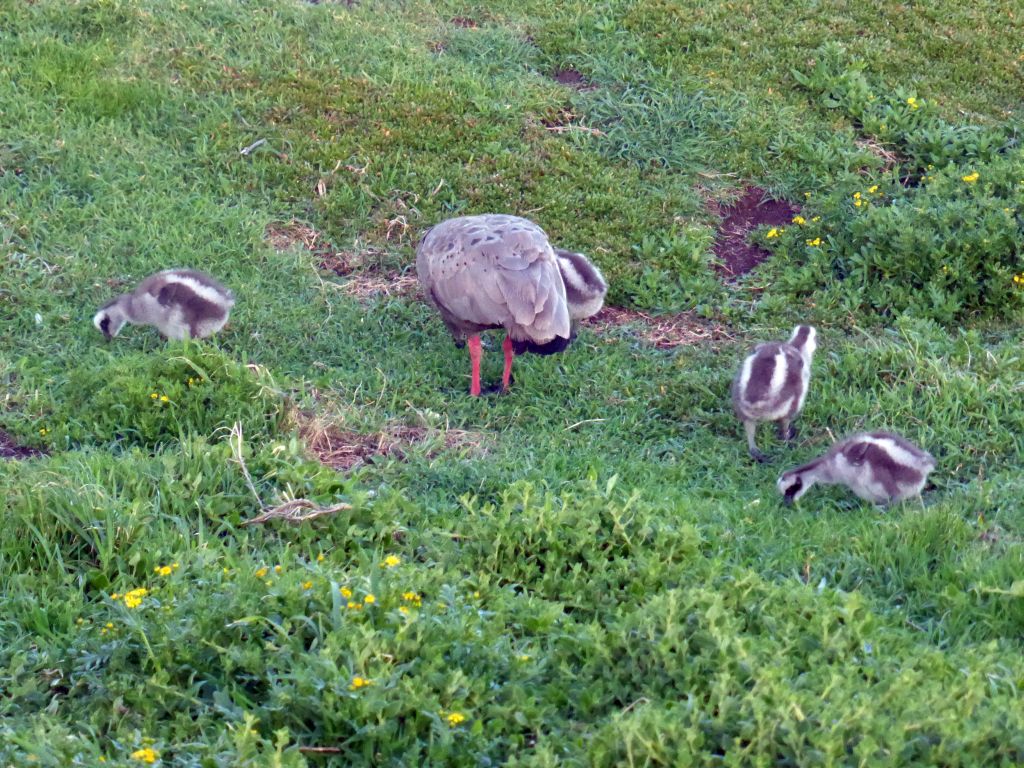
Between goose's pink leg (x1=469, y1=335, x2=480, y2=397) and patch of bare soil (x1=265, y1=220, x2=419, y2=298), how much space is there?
1297 millimetres

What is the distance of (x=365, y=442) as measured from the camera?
7145mm

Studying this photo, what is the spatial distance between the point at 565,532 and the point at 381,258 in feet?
15.6

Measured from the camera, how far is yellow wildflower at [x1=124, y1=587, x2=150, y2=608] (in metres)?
4.73

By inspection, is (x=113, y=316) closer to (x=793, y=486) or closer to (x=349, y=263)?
(x=349, y=263)

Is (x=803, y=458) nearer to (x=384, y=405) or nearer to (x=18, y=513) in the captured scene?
(x=384, y=405)

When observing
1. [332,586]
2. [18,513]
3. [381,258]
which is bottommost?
[381,258]

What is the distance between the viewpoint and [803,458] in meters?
7.31

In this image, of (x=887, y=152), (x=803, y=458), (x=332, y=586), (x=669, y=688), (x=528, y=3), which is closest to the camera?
(x=669, y=688)

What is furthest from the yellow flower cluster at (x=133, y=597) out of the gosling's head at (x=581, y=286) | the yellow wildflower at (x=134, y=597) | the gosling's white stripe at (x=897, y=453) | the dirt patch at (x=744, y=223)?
the dirt patch at (x=744, y=223)

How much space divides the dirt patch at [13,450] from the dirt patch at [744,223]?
534 cm

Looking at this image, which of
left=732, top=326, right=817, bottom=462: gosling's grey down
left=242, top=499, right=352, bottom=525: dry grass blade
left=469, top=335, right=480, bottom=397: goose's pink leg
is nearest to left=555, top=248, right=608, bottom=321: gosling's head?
left=469, top=335, right=480, bottom=397: goose's pink leg

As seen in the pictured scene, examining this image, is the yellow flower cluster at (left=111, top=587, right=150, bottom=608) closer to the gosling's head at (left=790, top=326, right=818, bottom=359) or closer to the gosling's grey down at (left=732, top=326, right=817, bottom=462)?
the gosling's grey down at (left=732, top=326, right=817, bottom=462)

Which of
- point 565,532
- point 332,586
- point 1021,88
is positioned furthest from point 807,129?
A: point 332,586

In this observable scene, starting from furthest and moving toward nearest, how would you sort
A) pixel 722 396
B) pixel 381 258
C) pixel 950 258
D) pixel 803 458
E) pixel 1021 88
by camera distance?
1. pixel 1021 88
2. pixel 381 258
3. pixel 950 258
4. pixel 722 396
5. pixel 803 458
